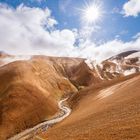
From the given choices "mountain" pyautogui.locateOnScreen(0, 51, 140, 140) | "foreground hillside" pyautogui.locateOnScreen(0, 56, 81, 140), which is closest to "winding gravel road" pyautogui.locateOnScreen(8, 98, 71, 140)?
"mountain" pyautogui.locateOnScreen(0, 51, 140, 140)

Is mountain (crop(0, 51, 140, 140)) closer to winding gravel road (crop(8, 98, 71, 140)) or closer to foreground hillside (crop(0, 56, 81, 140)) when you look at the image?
foreground hillside (crop(0, 56, 81, 140))

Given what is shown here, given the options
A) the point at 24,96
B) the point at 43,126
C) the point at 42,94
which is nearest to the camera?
the point at 43,126

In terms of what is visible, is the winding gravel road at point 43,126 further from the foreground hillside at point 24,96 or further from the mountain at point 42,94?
the foreground hillside at point 24,96

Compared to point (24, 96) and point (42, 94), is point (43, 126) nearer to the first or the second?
point (24, 96)

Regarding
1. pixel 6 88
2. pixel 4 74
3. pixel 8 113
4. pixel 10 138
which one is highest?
pixel 4 74

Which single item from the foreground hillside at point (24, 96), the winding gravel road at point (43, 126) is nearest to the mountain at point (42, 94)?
the foreground hillside at point (24, 96)

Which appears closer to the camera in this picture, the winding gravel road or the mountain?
the mountain

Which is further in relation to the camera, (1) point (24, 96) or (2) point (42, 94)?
(2) point (42, 94)

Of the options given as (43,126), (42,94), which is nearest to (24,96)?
(42,94)

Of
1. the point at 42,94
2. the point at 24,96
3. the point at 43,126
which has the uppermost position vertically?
the point at 24,96

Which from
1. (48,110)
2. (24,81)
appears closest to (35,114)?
(48,110)

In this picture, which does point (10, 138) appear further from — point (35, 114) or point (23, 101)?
point (23, 101)

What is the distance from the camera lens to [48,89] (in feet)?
431

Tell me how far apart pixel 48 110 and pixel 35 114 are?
6.51 meters
